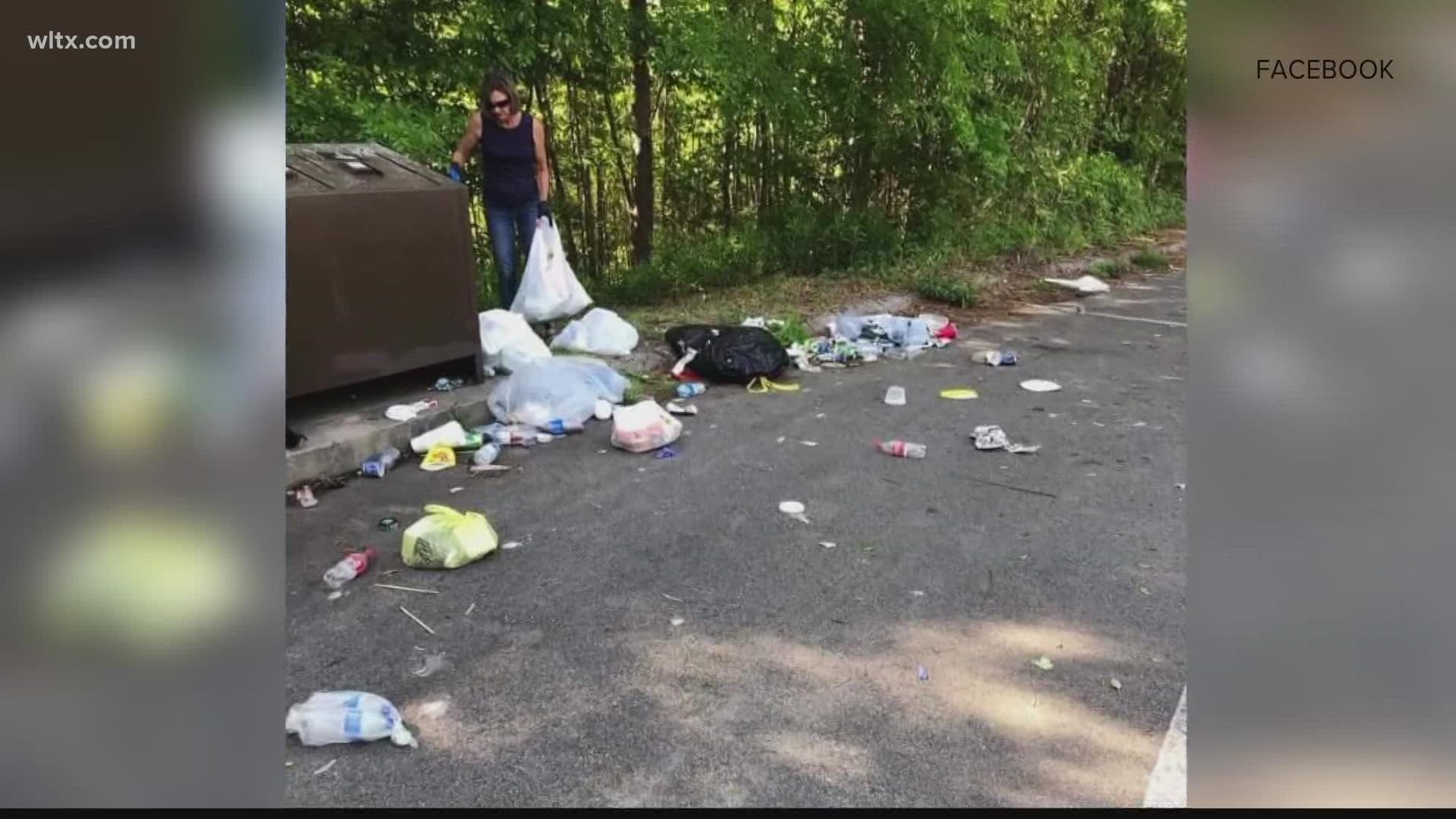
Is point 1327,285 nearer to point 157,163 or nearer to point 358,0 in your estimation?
point 157,163

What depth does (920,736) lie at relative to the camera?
263 centimetres

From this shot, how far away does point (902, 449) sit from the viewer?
16.6 feet

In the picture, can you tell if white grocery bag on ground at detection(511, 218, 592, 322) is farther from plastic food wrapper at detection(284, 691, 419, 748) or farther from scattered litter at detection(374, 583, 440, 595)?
plastic food wrapper at detection(284, 691, 419, 748)

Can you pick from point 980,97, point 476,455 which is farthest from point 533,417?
point 980,97

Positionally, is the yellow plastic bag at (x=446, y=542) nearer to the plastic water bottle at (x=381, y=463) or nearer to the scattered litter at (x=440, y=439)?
the plastic water bottle at (x=381, y=463)

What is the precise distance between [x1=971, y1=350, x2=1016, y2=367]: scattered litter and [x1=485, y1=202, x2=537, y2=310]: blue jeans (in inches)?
125

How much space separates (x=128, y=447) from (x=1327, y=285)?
1.50m

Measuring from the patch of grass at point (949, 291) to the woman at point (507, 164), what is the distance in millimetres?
3835

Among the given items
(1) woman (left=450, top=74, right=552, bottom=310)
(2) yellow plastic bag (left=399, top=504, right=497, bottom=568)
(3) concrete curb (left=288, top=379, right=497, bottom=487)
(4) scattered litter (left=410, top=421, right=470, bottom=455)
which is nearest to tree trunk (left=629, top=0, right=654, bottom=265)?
(1) woman (left=450, top=74, right=552, bottom=310)

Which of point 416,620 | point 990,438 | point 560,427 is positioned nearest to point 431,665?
point 416,620

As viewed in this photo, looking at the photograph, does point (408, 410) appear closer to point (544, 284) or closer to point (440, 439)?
point (440, 439)

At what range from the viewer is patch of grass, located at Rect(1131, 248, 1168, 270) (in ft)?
39.0

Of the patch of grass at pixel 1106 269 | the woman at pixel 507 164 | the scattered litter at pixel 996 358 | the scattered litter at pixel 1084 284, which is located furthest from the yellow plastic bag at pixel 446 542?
the patch of grass at pixel 1106 269

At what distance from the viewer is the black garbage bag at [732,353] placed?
6.46 meters
